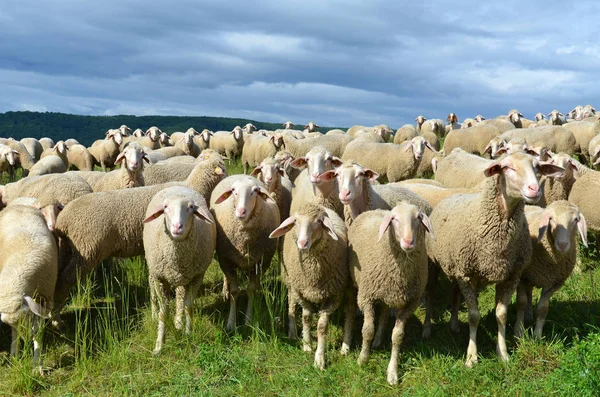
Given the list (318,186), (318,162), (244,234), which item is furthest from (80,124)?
(244,234)

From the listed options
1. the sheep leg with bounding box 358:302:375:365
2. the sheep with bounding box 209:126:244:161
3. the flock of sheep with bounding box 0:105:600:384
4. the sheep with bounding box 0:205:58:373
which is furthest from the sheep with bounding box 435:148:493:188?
the sheep with bounding box 209:126:244:161

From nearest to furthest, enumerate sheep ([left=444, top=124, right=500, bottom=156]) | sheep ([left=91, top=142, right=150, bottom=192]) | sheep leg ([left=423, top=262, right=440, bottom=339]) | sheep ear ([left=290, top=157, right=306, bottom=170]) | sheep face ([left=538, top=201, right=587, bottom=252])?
sheep face ([left=538, top=201, right=587, bottom=252]) → sheep leg ([left=423, top=262, right=440, bottom=339]) → sheep ear ([left=290, top=157, right=306, bottom=170]) → sheep ([left=91, top=142, right=150, bottom=192]) → sheep ([left=444, top=124, right=500, bottom=156])

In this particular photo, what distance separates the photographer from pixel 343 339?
19.0 ft

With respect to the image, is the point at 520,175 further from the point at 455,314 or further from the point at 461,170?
the point at 461,170

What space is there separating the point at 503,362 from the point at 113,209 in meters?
4.97

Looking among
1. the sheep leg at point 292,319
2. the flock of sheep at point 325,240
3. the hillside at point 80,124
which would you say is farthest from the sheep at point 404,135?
the hillside at point 80,124

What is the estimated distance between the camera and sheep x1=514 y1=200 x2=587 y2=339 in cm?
559

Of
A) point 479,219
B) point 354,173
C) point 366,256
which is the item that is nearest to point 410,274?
point 366,256

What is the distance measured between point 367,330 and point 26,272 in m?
3.63

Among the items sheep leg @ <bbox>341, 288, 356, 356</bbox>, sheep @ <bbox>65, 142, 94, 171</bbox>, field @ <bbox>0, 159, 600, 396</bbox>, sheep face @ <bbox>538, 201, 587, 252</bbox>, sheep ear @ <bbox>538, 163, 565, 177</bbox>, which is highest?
sheep ear @ <bbox>538, 163, 565, 177</bbox>

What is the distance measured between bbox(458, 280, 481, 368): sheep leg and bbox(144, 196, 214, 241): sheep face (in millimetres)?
2769

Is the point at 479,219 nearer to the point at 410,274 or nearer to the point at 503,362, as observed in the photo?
the point at 410,274

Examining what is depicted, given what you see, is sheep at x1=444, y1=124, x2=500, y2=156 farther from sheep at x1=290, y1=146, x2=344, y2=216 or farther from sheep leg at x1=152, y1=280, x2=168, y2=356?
sheep leg at x1=152, y1=280, x2=168, y2=356

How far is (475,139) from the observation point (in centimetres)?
1680
